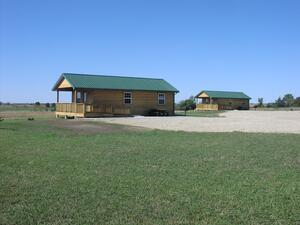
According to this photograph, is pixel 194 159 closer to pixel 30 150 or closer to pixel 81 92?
pixel 30 150

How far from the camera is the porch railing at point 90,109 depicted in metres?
34.5

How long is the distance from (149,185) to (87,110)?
2755 centimetres

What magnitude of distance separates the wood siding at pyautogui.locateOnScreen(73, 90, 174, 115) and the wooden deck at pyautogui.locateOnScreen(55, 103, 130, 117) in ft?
3.00

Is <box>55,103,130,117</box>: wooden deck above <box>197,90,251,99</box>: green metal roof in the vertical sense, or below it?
below

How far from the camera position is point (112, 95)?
37.7 meters

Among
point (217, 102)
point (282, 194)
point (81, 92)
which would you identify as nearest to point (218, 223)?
point (282, 194)

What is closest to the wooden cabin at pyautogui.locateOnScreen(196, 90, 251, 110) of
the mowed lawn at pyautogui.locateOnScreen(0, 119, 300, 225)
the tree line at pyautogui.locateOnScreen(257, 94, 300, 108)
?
the tree line at pyautogui.locateOnScreen(257, 94, 300, 108)

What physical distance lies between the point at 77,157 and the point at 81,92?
86.5 feet

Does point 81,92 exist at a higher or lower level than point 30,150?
higher

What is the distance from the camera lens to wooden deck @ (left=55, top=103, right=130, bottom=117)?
34469 mm

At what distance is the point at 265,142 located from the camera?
1432cm

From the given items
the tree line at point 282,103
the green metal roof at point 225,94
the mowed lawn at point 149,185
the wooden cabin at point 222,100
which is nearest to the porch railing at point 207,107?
the wooden cabin at point 222,100

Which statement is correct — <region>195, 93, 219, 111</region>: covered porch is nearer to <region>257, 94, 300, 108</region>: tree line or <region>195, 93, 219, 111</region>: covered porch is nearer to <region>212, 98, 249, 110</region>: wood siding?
<region>212, 98, 249, 110</region>: wood siding

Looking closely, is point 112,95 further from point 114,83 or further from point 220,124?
point 220,124
